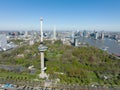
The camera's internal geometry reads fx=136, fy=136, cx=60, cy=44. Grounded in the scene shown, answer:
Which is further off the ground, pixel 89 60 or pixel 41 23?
pixel 41 23

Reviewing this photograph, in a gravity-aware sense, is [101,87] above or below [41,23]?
below

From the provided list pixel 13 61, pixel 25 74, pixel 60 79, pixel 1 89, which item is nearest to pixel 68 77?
pixel 60 79

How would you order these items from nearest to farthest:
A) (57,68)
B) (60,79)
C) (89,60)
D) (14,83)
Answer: (14,83), (60,79), (57,68), (89,60)

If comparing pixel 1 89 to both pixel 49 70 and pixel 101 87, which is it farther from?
pixel 101 87

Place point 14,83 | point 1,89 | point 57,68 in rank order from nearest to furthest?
point 1,89
point 14,83
point 57,68

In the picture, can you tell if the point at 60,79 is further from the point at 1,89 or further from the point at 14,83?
the point at 1,89

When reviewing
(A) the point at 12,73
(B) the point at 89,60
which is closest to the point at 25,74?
(A) the point at 12,73

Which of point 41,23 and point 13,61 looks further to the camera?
point 13,61

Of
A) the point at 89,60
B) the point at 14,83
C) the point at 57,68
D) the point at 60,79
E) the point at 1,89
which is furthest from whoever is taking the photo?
the point at 89,60

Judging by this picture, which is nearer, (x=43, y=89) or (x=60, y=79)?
(x=43, y=89)
